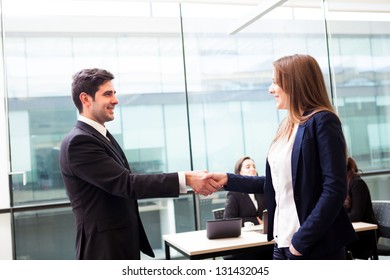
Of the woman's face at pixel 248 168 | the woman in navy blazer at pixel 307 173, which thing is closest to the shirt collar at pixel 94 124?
the woman in navy blazer at pixel 307 173

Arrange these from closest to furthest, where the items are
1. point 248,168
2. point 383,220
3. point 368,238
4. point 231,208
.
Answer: point 368,238 → point 383,220 → point 231,208 → point 248,168

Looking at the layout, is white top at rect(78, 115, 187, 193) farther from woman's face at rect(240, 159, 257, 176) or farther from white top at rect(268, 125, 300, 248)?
woman's face at rect(240, 159, 257, 176)

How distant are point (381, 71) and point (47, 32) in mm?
3833

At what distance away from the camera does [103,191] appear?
207cm

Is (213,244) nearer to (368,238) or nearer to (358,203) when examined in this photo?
(368,238)

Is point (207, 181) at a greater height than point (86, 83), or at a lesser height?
lesser

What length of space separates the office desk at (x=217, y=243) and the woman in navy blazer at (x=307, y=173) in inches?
38.0

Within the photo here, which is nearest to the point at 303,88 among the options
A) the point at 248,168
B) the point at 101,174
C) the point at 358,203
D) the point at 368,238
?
the point at 101,174

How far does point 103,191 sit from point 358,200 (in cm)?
252

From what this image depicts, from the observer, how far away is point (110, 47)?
15.3ft

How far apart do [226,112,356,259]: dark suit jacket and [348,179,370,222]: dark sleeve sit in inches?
81.0

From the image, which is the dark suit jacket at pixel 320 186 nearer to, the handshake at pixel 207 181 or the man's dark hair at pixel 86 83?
the handshake at pixel 207 181
